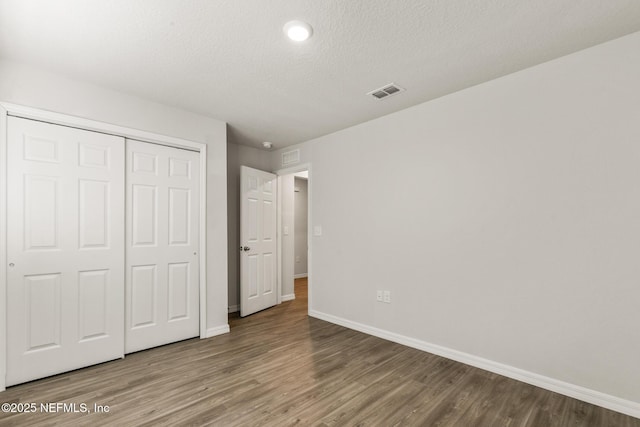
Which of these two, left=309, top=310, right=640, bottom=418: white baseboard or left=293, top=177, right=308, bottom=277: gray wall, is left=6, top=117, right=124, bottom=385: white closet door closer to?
left=309, top=310, right=640, bottom=418: white baseboard

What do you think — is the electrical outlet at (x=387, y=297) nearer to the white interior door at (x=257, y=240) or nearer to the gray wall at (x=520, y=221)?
the gray wall at (x=520, y=221)

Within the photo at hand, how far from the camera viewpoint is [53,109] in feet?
8.41

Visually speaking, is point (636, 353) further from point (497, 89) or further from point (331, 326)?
point (331, 326)

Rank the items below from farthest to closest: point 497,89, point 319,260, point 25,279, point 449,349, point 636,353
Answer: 1. point 319,260
2. point 449,349
3. point 497,89
4. point 25,279
5. point 636,353

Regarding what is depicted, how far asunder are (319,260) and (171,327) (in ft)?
6.57

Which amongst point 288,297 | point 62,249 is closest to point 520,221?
Answer: point 288,297

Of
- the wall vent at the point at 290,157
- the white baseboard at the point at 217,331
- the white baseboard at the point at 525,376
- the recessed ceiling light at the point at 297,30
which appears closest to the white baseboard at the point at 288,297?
the white baseboard at the point at 217,331

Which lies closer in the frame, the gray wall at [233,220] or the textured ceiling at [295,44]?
the textured ceiling at [295,44]

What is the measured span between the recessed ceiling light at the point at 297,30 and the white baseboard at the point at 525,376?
303 centimetres

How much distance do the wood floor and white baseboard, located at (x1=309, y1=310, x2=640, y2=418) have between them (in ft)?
0.21

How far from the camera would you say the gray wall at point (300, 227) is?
747cm

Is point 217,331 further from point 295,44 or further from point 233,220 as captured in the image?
point 295,44

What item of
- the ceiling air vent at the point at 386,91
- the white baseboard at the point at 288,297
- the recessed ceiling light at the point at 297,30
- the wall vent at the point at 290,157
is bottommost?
the white baseboard at the point at 288,297

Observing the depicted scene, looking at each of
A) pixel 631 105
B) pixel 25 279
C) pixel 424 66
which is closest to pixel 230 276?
pixel 25 279
